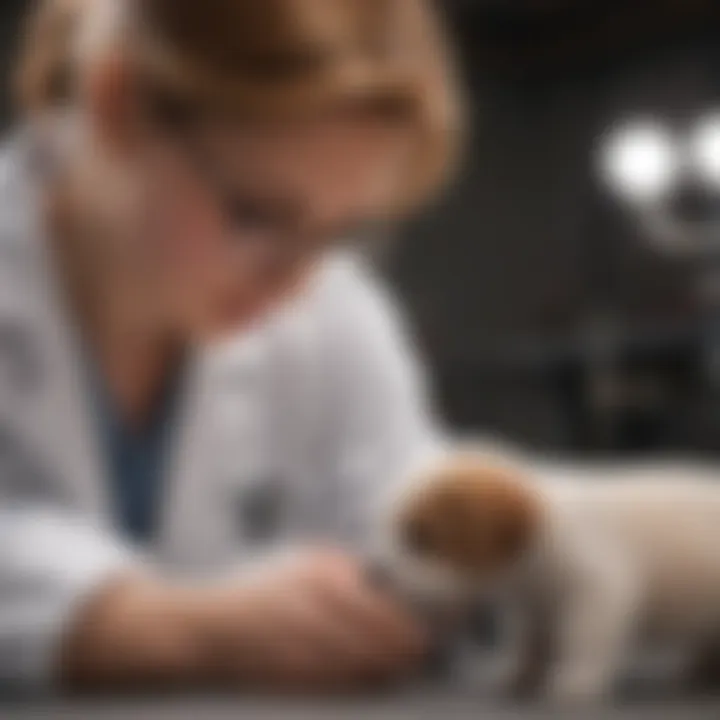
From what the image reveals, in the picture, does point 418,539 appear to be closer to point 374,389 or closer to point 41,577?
point 374,389

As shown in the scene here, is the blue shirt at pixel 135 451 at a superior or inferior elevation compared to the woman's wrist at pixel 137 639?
superior

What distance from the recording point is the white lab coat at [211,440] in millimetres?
943

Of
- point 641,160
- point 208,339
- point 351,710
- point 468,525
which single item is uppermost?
point 641,160

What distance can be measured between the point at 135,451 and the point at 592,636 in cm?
30

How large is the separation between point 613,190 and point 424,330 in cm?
16

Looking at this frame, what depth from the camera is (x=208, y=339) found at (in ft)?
3.22

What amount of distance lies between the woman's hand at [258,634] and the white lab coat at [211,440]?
0.06 ft

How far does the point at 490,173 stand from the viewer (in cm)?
100

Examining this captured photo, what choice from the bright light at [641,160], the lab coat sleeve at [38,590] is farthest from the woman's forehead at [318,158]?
the lab coat sleeve at [38,590]

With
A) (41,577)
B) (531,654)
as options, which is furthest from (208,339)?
(531,654)

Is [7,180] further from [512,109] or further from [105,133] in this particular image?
[512,109]

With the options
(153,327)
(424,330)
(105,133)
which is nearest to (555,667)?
(424,330)

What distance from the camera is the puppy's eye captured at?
3.12ft

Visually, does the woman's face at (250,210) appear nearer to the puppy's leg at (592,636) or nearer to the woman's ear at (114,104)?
the woman's ear at (114,104)
